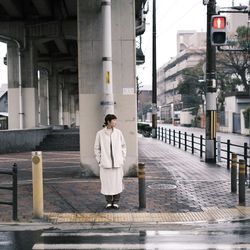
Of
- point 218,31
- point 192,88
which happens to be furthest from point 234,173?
point 192,88

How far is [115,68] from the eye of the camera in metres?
13.9

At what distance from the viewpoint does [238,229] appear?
780cm

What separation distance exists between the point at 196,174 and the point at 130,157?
7.64ft

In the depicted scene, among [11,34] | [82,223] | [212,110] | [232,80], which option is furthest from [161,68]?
[82,223]

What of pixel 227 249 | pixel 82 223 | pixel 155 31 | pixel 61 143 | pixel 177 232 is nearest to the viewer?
pixel 227 249

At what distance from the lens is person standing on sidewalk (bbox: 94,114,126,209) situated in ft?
29.9

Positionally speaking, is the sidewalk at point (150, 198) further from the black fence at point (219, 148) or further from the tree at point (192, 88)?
the tree at point (192, 88)

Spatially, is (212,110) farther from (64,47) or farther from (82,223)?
(64,47)

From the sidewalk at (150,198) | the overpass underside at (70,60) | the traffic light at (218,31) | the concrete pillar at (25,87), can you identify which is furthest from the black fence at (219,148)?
the concrete pillar at (25,87)

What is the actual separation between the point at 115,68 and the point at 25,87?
1833 cm

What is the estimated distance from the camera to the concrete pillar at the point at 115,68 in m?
13.7

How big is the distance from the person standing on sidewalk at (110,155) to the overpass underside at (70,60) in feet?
14.7

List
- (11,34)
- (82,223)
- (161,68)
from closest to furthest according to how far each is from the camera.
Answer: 1. (82,223)
2. (11,34)
3. (161,68)

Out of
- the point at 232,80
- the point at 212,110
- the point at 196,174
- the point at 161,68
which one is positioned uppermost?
the point at 161,68
